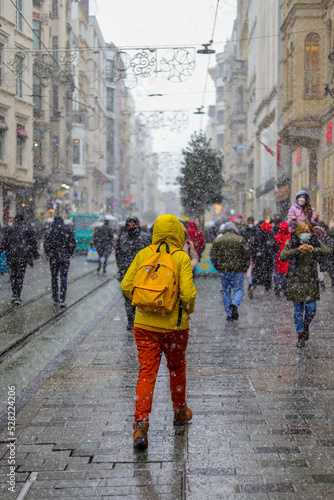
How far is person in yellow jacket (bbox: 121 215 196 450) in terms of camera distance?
4.43 meters

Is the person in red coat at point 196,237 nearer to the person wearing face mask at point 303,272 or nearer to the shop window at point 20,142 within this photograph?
the person wearing face mask at point 303,272

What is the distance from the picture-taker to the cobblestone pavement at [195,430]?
3653 millimetres

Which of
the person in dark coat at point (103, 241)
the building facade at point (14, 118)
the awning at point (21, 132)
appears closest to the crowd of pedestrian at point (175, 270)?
the person in dark coat at point (103, 241)

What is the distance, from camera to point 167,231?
15.0 ft

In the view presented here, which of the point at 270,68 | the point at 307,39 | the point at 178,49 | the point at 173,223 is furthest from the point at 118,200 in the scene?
the point at 173,223

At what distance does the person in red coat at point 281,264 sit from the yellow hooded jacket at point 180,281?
816 centimetres

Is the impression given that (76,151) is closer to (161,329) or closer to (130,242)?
(130,242)

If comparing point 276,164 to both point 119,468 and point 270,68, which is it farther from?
point 119,468

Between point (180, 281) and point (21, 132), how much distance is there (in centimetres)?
3191

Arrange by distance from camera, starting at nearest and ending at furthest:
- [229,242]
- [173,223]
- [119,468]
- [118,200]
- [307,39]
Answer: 1. [119,468]
2. [173,223]
3. [229,242]
4. [307,39]
5. [118,200]

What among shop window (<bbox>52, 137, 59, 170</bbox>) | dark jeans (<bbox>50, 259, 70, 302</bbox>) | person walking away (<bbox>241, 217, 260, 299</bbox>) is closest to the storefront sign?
shop window (<bbox>52, 137, 59, 170</bbox>)

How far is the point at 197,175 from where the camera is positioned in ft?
103

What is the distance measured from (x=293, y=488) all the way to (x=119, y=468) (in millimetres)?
1022

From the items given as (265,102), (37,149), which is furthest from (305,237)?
(37,149)
